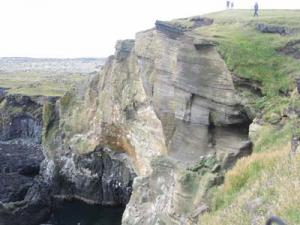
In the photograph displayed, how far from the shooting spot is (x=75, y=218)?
4716 cm

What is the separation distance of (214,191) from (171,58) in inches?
778

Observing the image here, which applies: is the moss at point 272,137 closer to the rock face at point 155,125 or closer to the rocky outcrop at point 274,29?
the rock face at point 155,125

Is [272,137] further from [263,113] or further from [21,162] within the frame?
[21,162]

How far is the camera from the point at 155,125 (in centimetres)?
4106

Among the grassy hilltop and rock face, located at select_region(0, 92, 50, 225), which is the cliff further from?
rock face, located at select_region(0, 92, 50, 225)

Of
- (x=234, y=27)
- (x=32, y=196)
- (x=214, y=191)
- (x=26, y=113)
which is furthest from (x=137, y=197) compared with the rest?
(x=26, y=113)

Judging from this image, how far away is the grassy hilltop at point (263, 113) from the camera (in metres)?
12.6

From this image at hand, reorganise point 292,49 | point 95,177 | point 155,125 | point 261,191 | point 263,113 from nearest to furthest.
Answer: point 261,191
point 263,113
point 292,49
point 155,125
point 95,177

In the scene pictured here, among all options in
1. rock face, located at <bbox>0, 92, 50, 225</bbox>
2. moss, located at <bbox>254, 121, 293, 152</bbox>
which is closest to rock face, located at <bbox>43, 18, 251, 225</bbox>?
moss, located at <bbox>254, 121, 293, 152</bbox>

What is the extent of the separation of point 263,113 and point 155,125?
15653mm

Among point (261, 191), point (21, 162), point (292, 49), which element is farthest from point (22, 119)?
point (261, 191)

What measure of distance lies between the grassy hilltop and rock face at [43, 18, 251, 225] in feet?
4.16

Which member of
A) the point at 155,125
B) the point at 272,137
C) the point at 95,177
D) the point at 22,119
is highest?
the point at 272,137

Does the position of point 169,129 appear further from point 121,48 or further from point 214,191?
point 214,191
